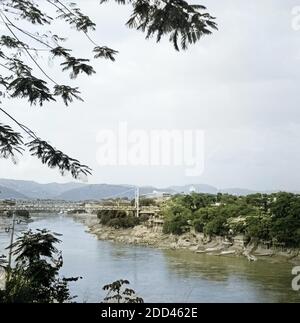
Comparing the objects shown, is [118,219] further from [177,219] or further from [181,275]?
[181,275]

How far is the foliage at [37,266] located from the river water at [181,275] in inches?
154

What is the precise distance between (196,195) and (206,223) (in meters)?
3.03

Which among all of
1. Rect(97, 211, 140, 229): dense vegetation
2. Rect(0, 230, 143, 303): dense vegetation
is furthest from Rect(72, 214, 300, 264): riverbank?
Rect(0, 230, 143, 303): dense vegetation

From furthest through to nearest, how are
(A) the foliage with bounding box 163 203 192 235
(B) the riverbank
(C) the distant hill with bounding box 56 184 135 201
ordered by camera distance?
(C) the distant hill with bounding box 56 184 135 201 → (A) the foliage with bounding box 163 203 192 235 → (B) the riverbank

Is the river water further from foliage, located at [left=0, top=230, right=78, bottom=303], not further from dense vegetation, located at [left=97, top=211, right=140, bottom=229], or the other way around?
dense vegetation, located at [left=97, top=211, right=140, bottom=229]

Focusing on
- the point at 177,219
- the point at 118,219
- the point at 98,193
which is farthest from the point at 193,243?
the point at 98,193

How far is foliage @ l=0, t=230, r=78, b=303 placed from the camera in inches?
74.3

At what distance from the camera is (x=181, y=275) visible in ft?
35.4

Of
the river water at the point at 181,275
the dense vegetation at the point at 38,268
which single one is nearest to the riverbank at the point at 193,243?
the river water at the point at 181,275

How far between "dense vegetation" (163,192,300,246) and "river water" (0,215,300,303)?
181 centimetres

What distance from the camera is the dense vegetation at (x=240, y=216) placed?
1584 centimetres

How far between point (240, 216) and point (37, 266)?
16.5 m

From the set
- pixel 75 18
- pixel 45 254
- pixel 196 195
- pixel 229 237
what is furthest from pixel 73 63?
pixel 196 195
